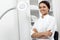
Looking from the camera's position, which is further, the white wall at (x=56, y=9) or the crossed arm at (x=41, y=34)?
the white wall at (x=56, y=9)

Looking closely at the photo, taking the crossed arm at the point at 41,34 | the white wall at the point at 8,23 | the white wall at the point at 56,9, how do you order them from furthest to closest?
1. the white wall at the point at 8,23
2. the white wall at the point at 56,9
3. the crossed arm at the point at 41,34

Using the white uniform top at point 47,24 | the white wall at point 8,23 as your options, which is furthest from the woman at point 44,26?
the white wall at point 8,23

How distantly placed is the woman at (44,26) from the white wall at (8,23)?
319 millimetres

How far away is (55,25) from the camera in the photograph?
1.51 metres

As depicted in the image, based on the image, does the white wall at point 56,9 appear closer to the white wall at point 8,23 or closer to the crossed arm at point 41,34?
the crossed arm at point 41,34

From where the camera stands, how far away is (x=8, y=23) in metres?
1.77

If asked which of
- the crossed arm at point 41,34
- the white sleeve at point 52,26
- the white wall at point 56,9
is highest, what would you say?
the white wall at point 56,9

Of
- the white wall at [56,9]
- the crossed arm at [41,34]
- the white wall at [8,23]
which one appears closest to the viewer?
the crossed arm at [41,34]

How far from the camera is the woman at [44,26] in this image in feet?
4.87

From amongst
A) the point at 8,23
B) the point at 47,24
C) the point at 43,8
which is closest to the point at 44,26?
the point at 47,24

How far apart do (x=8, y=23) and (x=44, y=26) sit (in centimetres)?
49

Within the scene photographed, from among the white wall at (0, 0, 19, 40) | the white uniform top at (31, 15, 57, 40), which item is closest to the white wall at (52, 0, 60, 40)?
the white uniform top at (31, 15, 57, 40)

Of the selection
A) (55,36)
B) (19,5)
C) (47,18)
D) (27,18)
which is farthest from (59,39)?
(19,5)

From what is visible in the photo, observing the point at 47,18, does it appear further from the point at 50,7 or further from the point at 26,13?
the point at 26,13
